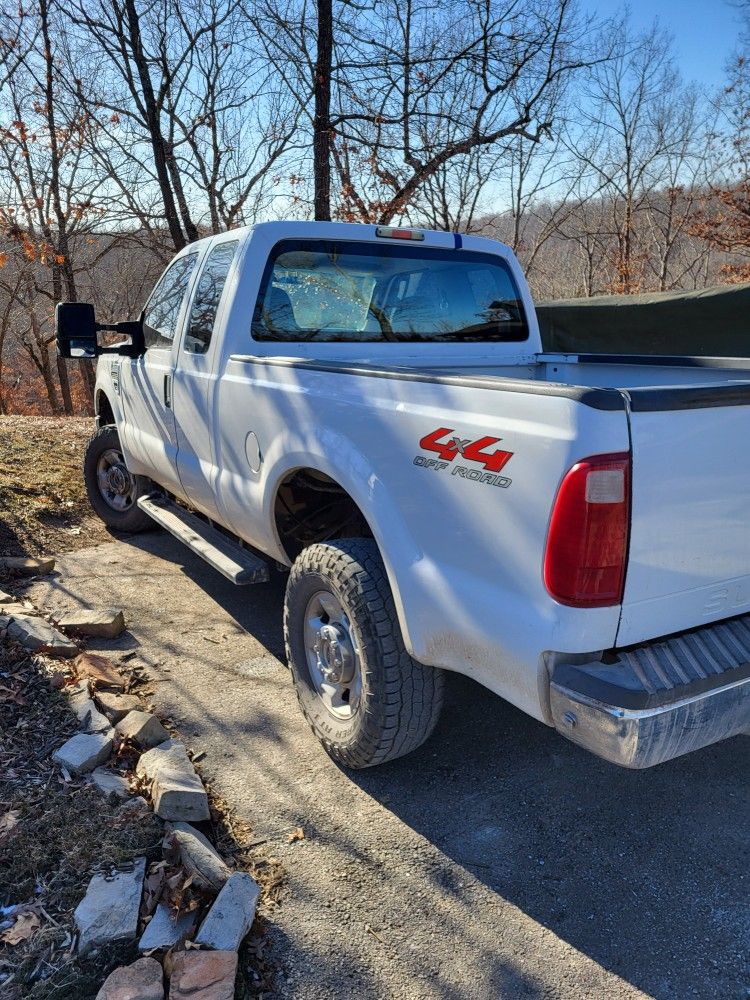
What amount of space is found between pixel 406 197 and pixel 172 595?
859 cm

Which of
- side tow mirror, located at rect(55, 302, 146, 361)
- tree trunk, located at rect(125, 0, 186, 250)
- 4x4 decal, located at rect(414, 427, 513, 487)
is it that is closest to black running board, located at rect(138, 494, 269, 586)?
side tow mirror, located at rect(55, 302, 146, 361)

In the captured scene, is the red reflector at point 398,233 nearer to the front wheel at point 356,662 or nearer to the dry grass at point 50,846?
the front wheel at point 356,662

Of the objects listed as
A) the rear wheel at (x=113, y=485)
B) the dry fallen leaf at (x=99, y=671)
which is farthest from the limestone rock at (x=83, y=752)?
the rear wheel at (x=113, y=485)

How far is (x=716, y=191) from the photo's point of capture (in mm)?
20078

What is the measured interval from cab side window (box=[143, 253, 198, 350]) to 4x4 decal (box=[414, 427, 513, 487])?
2.70 metres

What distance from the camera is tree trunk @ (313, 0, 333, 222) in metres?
9.59

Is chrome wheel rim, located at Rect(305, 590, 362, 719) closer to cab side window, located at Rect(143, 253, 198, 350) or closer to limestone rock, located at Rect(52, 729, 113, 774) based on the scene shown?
limestone rock, located at Rect(52, 729, 113, 774)

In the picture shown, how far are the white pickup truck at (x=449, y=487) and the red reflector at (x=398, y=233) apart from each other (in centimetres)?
3

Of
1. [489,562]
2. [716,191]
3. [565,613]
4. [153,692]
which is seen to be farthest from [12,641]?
[716,191]

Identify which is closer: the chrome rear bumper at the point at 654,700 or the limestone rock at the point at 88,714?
the chrome rear bumper at the point at 654,700

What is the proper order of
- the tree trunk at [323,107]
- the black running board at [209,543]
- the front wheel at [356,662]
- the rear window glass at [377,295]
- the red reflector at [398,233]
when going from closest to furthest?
the front wheel at [356,662] < the black running board at [209,543] < the rear window glass at [377,295] < the red reflector at [398,233] < the tree trunk at [323,107]

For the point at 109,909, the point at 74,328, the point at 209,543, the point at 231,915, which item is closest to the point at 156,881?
the point at 109,909

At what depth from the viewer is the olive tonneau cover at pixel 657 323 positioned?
728cm

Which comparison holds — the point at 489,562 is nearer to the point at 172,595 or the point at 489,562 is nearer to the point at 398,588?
the point at 398,588
